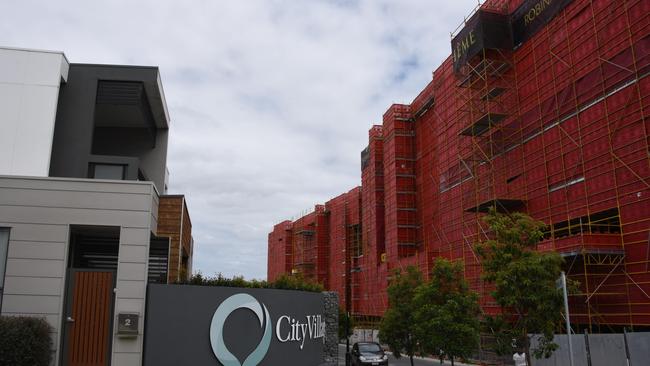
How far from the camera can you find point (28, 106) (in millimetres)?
15844

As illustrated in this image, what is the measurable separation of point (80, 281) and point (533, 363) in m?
21.7

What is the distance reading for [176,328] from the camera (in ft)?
45.5

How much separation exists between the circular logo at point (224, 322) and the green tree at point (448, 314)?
8270 mm

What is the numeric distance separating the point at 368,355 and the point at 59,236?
1676 cm

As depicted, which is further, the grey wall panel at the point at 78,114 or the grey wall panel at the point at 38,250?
the grey wall panel at the point at 78,114

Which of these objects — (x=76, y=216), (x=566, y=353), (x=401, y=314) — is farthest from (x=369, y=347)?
(x=76, y=216)

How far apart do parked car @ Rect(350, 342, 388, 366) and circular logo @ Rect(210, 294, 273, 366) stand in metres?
10.8

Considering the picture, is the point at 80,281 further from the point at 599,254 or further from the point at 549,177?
the point at 549,177

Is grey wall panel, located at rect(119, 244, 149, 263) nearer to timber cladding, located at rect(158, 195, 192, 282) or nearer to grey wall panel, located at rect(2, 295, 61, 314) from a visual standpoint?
grey wall panel, located at rect(2, 295, 61, 314)

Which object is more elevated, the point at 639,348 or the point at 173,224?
the point at 173,224

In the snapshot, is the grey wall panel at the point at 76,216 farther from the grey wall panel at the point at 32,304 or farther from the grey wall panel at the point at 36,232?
the grey wall panel at the point at 32,304

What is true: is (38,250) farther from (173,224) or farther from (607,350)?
(607,350)

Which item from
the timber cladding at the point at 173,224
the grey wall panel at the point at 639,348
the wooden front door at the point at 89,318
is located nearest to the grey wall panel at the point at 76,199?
the wooden front door at the point at 89,318

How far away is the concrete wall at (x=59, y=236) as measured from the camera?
42.2 ft
